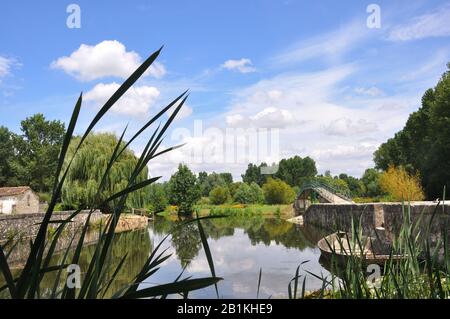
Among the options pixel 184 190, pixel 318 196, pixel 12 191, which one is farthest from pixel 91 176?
pixel 184 190

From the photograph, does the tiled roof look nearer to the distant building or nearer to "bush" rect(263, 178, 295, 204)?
the distant building

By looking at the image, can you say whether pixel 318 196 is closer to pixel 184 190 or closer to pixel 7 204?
pixel 184 190

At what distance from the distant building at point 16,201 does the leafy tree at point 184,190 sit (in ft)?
53.3

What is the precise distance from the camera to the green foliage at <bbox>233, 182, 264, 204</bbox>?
5542 cm

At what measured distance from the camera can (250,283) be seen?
11750 mm

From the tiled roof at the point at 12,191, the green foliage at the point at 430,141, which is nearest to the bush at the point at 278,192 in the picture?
the green foliage at the point at 430,141

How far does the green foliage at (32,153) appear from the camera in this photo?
4659cm

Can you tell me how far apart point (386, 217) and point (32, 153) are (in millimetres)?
41794

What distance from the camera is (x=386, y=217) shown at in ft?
54.3

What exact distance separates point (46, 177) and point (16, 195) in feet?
57.7

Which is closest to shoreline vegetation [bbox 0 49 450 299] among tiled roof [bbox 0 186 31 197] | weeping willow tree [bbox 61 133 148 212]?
weeping willow tree [bbox 61 133 148 212]

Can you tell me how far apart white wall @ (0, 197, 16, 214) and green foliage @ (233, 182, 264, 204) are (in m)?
30.5

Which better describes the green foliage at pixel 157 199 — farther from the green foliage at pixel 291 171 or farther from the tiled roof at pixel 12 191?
the green foliage at pixel 291 171
